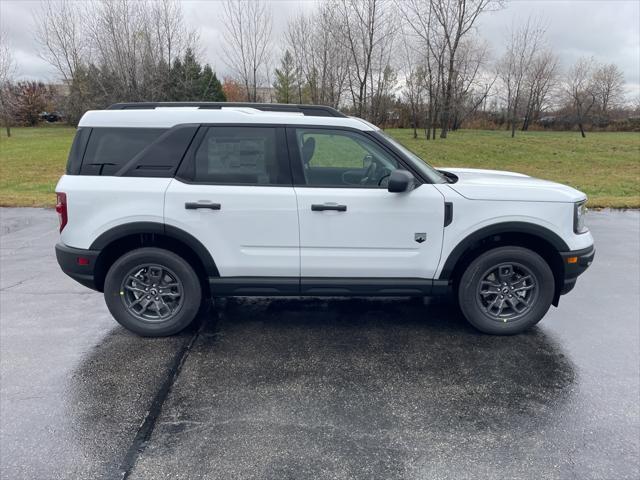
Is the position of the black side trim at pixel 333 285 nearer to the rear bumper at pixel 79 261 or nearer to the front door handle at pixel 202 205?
the front door handle at pixel 202 205

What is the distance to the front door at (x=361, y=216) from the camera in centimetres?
376

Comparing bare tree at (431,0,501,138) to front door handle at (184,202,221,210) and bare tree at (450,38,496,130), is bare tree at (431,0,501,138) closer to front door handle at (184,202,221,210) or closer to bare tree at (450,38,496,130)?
bare tree at (450,38,496,130)

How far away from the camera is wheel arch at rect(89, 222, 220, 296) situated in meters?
3.77

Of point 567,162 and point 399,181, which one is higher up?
point 567,162

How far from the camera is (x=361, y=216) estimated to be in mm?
3768

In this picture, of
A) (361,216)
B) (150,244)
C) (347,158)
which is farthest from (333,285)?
(150,244)

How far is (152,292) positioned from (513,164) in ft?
66.2

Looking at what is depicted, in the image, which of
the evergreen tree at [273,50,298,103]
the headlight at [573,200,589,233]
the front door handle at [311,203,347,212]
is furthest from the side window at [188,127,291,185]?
the evergreen tree at [273,50,298,103]

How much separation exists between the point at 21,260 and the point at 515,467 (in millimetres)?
6427

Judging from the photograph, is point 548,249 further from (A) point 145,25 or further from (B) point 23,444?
(A) point 145,25

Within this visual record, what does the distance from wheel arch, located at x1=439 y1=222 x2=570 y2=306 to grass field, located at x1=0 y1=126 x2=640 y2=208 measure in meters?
7.54

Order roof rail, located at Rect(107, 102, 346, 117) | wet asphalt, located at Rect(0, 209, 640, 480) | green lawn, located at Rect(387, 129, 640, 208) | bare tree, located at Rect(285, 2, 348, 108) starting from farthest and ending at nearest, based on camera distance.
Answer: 1. bare tree, located at Rect(285, 2, 348, 108)
2. green lawn, located at Rect(387, 129, 640, 208)
3. roof rail, located at Rect(107, 102, 346, 117)
4. wet asphalt, located at Rect(0, 209, 640, 480)

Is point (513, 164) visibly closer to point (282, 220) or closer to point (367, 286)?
point (367, 286)

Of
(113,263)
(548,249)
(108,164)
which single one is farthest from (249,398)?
(548,249)
